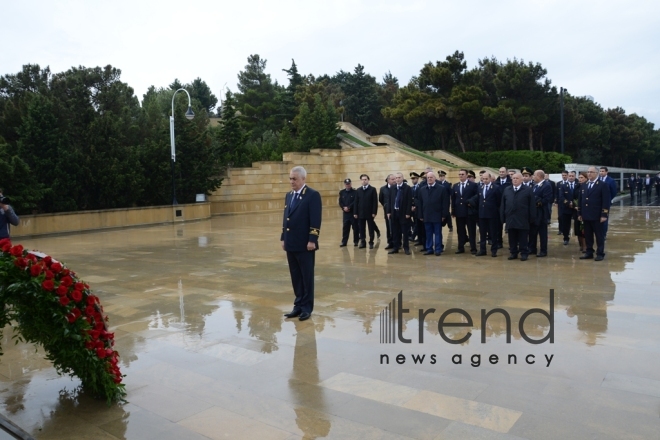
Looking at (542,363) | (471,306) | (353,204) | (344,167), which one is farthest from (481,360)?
(344,167)

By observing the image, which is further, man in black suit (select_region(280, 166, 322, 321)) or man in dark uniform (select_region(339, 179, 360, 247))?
man in dark uniform (select_region(339, 179, 360, 247))

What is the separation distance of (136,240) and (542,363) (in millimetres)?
12896

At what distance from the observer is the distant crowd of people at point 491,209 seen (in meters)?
10.2

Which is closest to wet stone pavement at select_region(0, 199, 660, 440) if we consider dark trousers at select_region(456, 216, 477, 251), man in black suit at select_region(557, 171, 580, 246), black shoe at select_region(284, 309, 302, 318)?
black shoe at select_region(284, 309, 302, 318)

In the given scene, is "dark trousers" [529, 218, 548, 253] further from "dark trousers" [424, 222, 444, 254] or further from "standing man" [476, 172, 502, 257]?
"dark trousers" [424, 222, 444, 254]

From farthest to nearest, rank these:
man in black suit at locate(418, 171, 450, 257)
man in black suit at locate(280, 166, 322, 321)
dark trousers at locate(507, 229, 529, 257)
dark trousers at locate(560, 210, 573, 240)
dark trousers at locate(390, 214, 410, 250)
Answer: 1. dark trousers at locate(560, 210, 573, 240)
2. dark trousers at locate(390, 214, 410, 250)
3. man in black suit at locate(418, 171, 450, 257)
4. dark trousers at locate(507, 229, 529, 257)
5. man in black suit at locate(280, 166, 322, 321)

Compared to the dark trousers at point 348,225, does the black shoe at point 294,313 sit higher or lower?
lower

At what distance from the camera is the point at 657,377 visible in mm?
4371

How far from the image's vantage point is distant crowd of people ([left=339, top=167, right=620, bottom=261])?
10.2 m

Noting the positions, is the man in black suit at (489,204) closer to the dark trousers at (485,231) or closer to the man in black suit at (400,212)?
the dark trousers at (485,231)

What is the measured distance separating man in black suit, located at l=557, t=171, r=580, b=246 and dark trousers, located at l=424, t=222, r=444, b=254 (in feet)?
10.3

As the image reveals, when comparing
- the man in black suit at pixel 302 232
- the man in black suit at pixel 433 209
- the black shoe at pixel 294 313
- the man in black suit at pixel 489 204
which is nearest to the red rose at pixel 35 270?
the man in black suit at pixel 302 232

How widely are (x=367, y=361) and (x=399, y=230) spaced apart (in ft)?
23.4

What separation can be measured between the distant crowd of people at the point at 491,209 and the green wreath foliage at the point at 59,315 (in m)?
8.04
